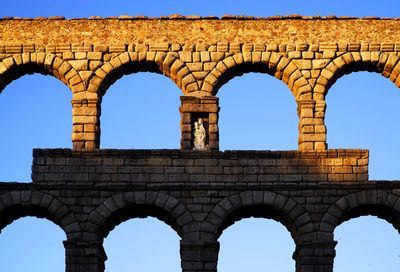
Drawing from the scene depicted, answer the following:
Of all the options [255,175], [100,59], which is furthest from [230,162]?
[100,59]

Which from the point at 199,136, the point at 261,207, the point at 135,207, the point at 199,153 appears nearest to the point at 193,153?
the point at 199,153

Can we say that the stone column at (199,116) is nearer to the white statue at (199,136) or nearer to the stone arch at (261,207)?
the white statue at (199,136)

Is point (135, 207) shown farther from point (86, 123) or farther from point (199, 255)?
point (86, 123)

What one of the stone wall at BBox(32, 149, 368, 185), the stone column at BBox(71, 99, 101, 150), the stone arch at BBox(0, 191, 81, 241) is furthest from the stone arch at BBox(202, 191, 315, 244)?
the stone column at BBox(71, 99, 101, 150)

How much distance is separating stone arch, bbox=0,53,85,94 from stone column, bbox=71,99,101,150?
1.72ft

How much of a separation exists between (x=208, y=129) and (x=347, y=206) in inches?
171

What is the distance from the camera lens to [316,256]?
27766 mm

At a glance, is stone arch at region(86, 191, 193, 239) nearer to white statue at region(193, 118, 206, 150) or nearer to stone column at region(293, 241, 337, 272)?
white statue at region(193, 118, 206, 150)

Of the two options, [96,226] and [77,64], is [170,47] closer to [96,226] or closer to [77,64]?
[77,64]

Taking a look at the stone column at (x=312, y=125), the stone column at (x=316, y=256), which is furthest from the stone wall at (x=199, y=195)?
the stone column at (x=312, y=125)

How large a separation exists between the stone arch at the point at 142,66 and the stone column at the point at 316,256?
18.1 ft

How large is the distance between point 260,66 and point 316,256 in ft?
19.2

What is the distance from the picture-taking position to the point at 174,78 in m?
30.3

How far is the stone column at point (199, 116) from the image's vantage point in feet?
96.3
